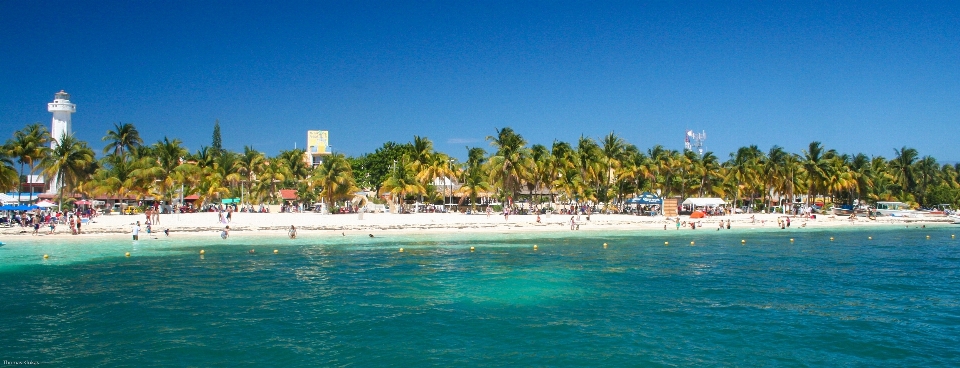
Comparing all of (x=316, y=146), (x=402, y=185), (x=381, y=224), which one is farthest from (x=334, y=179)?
(x=316, y=146)

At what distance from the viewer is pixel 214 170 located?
58.2 meters

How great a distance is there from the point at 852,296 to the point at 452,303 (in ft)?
40.1

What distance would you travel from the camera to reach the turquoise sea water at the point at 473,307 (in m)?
13.0

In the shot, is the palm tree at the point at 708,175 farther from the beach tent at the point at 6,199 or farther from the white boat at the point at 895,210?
the beach tent at the point at 6,199

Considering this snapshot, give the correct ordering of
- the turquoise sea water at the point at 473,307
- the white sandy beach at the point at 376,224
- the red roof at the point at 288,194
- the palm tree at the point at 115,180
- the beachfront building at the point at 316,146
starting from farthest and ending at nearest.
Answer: the beachfront building at the point at 316,146
the red roof at the point at 288,194
the palm tree at the point at 115,180
the white sandy beach at the point at 376,224
the turquoise sea water at the point at 473,307

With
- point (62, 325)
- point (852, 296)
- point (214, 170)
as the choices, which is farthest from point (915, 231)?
point (214, 170)

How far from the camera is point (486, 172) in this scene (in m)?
55.7

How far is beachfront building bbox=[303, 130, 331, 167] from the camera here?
102 meters

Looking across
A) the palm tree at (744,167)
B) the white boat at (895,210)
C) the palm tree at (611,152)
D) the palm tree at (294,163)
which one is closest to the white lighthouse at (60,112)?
the palm tree at (294,163)

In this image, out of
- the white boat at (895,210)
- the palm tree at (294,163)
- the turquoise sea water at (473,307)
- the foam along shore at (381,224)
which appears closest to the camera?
the turquoise sea water at (473,307)

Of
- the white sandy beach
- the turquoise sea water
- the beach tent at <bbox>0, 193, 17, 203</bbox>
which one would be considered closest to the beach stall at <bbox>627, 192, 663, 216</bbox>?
the white sandy beach

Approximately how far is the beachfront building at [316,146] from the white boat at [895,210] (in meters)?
75.9

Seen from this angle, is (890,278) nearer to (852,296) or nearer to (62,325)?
A: (852,296)

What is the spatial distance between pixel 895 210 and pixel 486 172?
1656 inches
